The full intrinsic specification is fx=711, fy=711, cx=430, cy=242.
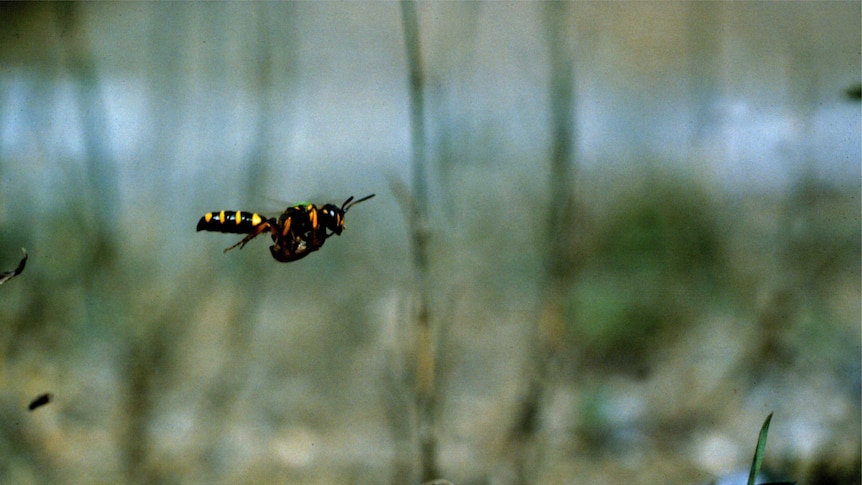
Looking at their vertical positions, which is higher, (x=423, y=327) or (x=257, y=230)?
(x=257, y=230)

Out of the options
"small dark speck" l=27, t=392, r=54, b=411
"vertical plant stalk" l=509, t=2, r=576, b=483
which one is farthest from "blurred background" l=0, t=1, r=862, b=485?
"small dark speck" l=27, t=392, r=54, b=411

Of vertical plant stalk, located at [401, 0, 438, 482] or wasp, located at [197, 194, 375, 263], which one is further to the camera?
vertical plant stalk, located at [401, 0, 438, 482]

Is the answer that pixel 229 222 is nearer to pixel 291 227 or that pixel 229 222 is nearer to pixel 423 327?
pixel 291 227

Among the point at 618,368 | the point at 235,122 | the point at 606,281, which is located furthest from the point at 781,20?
the point at 235,122

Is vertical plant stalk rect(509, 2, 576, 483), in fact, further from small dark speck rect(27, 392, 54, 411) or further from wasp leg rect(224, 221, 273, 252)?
small dark speck rect(27, 392, 54, 411)

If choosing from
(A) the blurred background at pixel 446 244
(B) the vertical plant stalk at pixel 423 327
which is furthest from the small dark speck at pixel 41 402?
(B) the vertical plant stalk at pixel 423 327

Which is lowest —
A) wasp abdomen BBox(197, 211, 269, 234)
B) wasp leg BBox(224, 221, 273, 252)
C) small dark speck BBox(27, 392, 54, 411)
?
small dark speck BBox(27, 392, 54, 411)

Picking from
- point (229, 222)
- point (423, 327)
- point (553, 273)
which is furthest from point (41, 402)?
point (553, 273)
